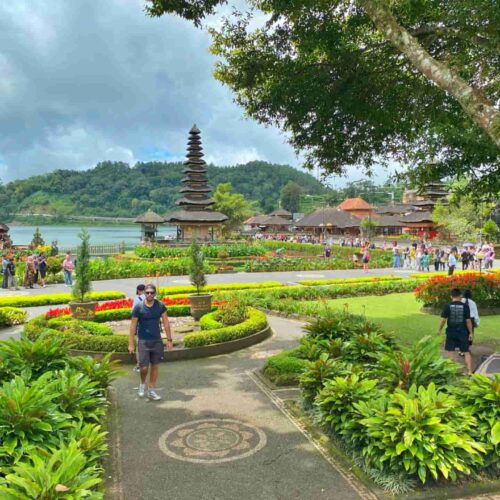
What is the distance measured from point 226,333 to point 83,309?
432 cm

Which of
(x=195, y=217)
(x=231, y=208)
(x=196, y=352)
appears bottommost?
(x=196, y=352)

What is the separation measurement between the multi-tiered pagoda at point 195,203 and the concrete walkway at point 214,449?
38.3 meters

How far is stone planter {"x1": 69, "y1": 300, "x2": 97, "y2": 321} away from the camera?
1253 cm

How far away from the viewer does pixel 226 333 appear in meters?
11.1

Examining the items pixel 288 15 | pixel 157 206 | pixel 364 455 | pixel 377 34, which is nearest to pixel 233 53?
pixel 288 15

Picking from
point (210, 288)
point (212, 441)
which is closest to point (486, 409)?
point (212, 441)

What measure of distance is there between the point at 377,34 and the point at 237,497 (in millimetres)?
10736

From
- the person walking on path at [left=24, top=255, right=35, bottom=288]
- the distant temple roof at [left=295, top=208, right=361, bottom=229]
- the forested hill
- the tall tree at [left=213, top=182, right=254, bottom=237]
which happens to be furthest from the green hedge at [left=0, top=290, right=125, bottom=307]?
the forested hill

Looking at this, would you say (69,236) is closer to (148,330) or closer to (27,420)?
(148,330)

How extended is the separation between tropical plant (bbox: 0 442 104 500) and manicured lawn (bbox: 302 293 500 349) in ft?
29.6

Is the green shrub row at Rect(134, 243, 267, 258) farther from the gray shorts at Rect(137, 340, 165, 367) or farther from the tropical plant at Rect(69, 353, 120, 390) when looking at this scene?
the tropical plant at Rect(69, 353, 120, 390)

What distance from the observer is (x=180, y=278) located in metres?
27.3

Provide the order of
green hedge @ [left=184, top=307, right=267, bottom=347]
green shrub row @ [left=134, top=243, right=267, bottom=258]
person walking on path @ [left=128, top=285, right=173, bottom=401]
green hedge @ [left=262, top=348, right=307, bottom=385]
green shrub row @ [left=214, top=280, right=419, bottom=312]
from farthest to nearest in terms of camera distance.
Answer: green shrub row @ [left=134, top=243, right=267, bottom=258] → green shrub row @ [left=214, top=280, right=419, bottom=312] → green hedge @ [left=184, top=307, right=267, bottom=347] → green hedge @ [left=262, top=348, right=307, bottom=385] → person walking on path @ [left=128, top=285, right=173, bottom=401]

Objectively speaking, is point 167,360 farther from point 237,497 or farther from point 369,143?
point 369,143
